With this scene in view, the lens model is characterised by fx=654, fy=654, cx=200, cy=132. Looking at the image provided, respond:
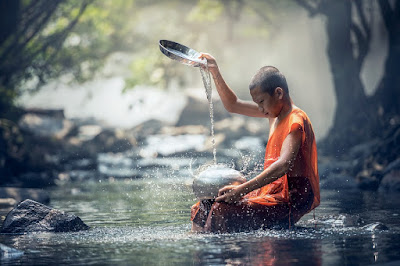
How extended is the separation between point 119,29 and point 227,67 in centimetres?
596

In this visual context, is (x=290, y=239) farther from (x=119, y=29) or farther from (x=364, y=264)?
(x=119, y=29)

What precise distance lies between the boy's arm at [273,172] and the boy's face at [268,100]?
1.16 feet

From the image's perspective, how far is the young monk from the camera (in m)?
5.68

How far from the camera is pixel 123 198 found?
39.2 feet

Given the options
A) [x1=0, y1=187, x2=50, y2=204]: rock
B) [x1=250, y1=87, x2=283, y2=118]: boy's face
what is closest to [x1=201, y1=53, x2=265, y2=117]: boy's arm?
[x1=250, y1=87, x2=283, y2=118]: boy's face

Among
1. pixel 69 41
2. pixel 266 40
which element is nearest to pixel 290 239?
pixel 69 41

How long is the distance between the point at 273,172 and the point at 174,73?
2762cm

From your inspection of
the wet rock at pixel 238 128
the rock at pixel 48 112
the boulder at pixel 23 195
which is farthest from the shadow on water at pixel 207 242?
the rock at pixel 48 112

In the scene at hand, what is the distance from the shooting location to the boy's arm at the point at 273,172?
18.3 feet

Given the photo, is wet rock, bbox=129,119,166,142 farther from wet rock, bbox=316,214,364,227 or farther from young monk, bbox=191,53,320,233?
young monk, bbox=191,53,320,233

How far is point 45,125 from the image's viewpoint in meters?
25.6

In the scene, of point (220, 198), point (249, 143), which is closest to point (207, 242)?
point (220, 198)

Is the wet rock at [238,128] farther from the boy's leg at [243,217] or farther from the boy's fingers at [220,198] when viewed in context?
the boy's fingers at [220,198]

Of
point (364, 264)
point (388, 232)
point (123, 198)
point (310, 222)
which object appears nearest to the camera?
point (364, 264)
